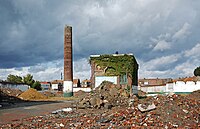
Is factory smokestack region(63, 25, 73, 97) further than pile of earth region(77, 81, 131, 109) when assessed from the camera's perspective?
Yes

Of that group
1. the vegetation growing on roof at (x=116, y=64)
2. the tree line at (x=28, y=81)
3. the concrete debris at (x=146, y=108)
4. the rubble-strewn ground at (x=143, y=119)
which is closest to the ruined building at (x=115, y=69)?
the vegetation growing on roof at (x=116, y=64)

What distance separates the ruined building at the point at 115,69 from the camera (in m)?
30.0

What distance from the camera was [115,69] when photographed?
98.9 ft

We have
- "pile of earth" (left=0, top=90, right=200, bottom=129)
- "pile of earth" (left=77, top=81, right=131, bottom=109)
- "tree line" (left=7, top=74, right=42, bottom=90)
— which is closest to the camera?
"pile of earth" (left=0, top=90, right=200, bottom=129)

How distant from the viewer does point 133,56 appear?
30.5 m

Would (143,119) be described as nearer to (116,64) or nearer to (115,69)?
(115,69)

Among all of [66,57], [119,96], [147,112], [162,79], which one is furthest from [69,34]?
[162,79]

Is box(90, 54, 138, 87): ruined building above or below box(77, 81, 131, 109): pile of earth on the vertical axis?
above

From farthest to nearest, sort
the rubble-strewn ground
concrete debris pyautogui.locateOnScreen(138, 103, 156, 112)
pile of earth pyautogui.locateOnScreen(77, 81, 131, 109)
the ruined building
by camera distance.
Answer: the ruined building, pile of earth pyautogui.locateOnScreen(77, 81, 131, 109), concrete debris pyautogui.locateOnScreen(138, 103, 156, 112), the rubble-strewn ground

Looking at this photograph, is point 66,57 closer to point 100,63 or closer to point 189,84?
point 100,63

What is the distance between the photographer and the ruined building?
1182 inches

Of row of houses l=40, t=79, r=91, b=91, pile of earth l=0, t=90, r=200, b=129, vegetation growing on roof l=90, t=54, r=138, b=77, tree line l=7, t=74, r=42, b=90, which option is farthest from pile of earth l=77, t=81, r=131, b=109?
row of houses l=40, t=79, r=91, b=91

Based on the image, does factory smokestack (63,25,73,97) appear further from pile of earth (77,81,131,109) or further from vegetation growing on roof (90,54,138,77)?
pile of earth (77,81,131,109)

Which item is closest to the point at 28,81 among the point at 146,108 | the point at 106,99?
the point at 106,99
